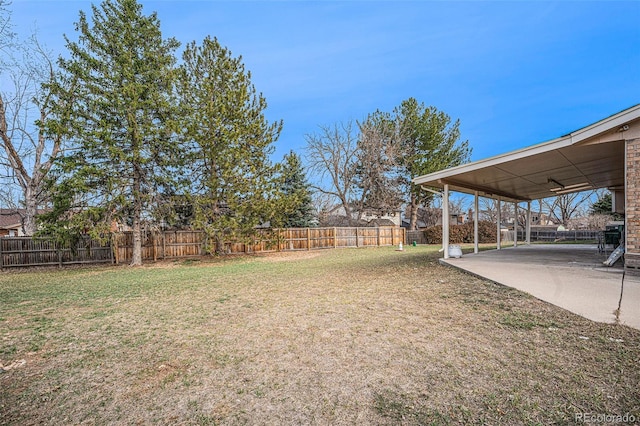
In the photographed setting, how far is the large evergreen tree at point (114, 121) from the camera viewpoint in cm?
1153

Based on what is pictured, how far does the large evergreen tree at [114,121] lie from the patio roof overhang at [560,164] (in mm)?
10690

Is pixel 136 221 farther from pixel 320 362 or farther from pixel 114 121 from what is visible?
→ pixel 320 362

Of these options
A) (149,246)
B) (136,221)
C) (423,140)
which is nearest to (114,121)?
(136,221)

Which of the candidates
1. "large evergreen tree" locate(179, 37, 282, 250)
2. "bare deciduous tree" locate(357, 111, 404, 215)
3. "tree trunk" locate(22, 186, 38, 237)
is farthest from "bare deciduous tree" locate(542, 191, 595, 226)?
"tree trunk" locate(22, 186, 38, 237)

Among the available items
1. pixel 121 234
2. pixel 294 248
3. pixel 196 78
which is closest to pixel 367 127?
pixel 294 248

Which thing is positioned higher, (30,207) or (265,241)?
(30,207)

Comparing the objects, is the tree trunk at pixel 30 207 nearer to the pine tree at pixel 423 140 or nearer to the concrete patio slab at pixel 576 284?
the concrete patio slab at pixel 576 284

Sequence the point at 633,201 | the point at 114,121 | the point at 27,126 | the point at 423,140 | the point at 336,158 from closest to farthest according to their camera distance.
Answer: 1. the point at 633,201
2. the point at 114,121
3. the point at 27,126
4. the point at 423,140
5. the point at 336,158

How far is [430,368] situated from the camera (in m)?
2.87

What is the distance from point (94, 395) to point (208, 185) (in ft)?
37.0

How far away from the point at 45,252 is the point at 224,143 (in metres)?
8.64

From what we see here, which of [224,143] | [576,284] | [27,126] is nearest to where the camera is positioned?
[576,284]

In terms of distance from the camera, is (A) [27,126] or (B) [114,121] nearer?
(B) [114,121]

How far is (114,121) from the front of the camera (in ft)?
40.1
